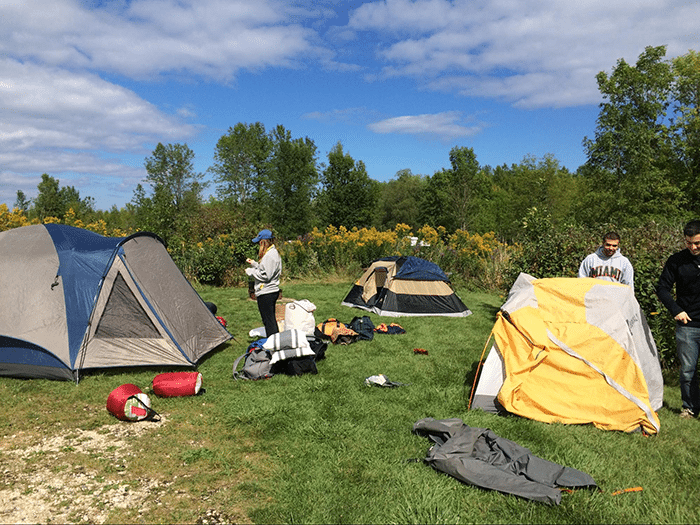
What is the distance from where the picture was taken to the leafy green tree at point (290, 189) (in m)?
36.5

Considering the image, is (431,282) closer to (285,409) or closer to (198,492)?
(285,409)

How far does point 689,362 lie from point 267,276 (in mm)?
5274

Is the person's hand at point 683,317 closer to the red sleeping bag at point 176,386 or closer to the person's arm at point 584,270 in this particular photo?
the person's arm at point 584,270

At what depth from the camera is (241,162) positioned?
4378cm

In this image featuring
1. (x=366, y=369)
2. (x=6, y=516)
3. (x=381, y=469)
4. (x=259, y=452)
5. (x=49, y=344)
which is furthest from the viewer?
(x=366, y=369)

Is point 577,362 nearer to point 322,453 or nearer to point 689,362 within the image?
point 689,362

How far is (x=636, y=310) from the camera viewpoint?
16.1 feet

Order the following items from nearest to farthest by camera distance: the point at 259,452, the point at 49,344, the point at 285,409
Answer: the point at 259,452
the point at 285,409
the point at 49,344

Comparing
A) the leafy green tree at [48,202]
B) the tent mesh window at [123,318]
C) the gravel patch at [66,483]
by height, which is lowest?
the gravel patch at [66,483]

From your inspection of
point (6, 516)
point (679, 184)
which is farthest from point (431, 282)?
point (679, 184)

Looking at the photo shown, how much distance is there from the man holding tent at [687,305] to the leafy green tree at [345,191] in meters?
29.2

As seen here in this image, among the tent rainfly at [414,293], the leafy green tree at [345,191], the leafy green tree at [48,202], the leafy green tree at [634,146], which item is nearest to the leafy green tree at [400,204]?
the leafy green tree at [345,191]

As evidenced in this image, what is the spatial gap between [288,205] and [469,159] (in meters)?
14.8

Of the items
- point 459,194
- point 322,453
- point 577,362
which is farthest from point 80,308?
point 459,194
